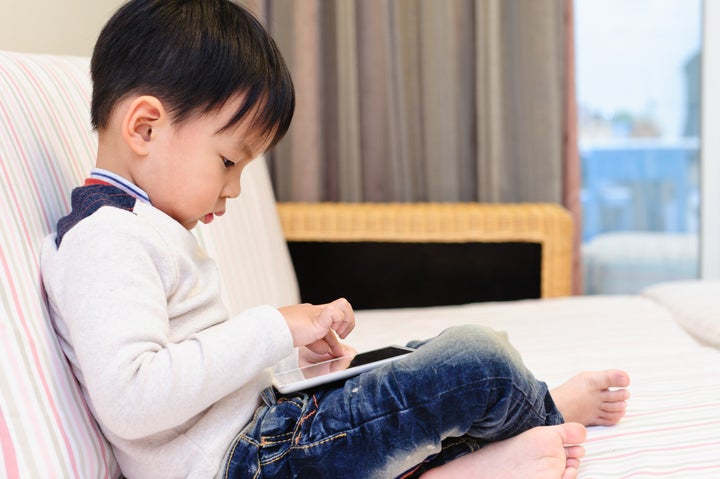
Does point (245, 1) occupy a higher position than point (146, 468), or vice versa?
point (245, 1)

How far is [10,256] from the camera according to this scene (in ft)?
2.66

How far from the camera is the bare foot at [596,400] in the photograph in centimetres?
105

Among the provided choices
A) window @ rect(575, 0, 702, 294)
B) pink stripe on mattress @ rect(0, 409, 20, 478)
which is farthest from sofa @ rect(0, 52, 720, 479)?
window @ rect(575, 0, 702, 294)

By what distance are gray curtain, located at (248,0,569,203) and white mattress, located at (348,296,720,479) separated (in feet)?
2.11

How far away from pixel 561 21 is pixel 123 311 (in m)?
1.93

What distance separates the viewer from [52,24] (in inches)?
60.2

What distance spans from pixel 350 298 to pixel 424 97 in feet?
2.30

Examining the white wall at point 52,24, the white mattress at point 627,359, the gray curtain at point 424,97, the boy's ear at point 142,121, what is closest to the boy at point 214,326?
the boy's ear at point 142,121

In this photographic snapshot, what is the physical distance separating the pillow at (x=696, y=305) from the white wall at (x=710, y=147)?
777 mm

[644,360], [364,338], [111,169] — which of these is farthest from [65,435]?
[644,360]

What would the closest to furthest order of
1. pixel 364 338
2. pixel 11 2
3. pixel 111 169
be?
pixel 111 169, pixel 11 2, pixel 364 338

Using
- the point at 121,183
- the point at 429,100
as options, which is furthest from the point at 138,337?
the point at 429,100

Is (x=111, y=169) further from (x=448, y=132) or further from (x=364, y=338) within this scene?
(x=448, y=132)

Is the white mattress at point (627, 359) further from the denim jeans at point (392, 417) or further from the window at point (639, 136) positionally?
the window at point (639, 136)
